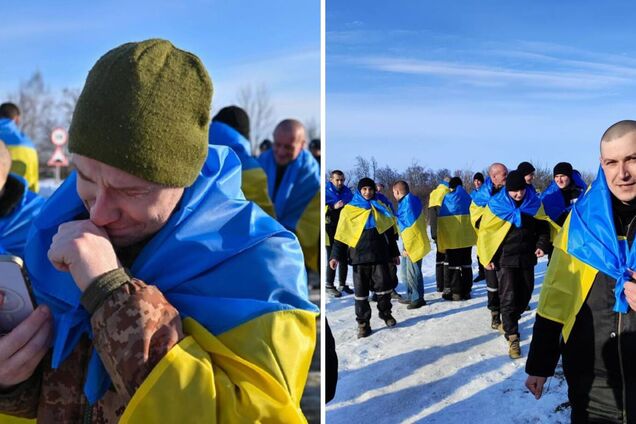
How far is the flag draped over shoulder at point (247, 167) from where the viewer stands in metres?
5.07

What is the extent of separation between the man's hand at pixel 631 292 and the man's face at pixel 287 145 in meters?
3.82

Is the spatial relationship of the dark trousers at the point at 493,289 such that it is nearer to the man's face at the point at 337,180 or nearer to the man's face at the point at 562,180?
the man's face at the point at 562,180

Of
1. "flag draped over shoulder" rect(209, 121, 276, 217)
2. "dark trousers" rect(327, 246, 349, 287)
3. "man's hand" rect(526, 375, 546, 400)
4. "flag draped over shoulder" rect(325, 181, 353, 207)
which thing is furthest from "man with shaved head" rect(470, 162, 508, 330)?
"man's hand" rect(526, 375, 546, 400)

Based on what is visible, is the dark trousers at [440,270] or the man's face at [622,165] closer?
the man's face at [622,165]

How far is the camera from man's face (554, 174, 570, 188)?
9141mm

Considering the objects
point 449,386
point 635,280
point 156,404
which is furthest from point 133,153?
point 449,386

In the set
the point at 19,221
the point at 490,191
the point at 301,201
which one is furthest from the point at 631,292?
the point at 490,191

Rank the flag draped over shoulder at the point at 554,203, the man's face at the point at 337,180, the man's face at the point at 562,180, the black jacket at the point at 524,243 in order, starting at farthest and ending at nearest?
Answer: 1. the man's face at the point at 337,180
2. the man's face at the point at 562,180
3. the flag draped over shoulder at the point at 554,203
4. the black jacket at the point at 524,243

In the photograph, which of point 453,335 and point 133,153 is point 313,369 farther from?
point 133,153

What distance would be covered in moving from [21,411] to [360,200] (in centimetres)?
741

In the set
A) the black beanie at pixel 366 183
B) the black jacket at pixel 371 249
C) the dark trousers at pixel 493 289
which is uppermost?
the black beanie at pixel 366 183

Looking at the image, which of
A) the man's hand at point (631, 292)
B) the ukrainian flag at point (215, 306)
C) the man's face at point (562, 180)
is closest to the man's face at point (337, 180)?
the man's face at point (562, 180)

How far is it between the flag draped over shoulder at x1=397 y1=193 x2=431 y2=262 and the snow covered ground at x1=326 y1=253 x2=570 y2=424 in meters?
0.98

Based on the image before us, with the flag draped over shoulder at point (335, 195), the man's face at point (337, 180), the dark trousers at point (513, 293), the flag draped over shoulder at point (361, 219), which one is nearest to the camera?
the dark trousers at point (513, 293)
